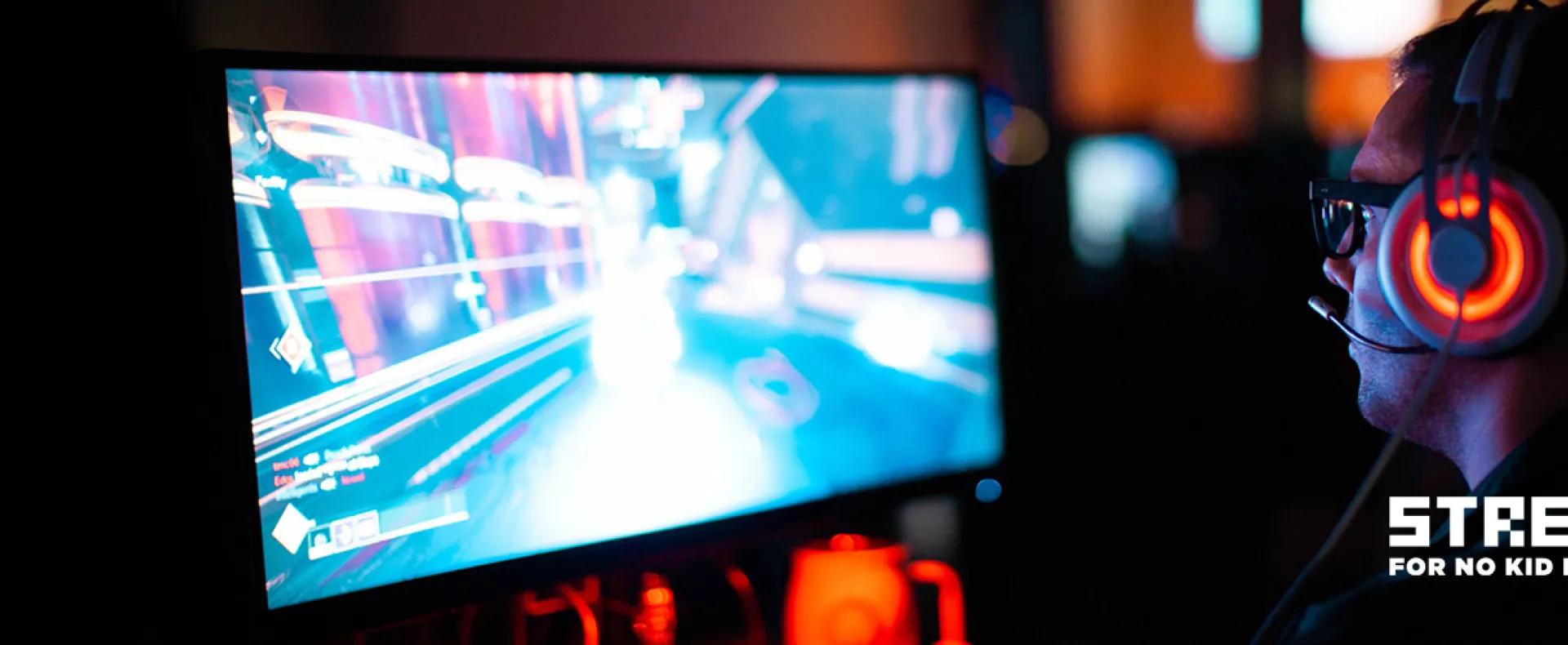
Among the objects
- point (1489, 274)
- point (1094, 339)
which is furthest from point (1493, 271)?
point (1094, 339)

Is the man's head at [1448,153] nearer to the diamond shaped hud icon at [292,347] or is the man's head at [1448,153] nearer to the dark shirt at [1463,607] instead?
the dark shirt at [1463,607]

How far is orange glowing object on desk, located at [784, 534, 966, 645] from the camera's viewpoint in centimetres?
120

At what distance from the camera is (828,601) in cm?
120

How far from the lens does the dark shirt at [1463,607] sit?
2.17 ft

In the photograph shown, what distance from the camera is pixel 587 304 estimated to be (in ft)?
3.48

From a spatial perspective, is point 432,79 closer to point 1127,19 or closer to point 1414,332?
point 1414,332

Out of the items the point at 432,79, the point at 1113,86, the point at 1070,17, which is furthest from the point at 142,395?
the point at 1113,86

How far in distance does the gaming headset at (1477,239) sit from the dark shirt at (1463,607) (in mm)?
88

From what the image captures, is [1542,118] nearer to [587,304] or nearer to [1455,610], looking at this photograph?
[1455,610]

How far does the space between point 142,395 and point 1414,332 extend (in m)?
1.01

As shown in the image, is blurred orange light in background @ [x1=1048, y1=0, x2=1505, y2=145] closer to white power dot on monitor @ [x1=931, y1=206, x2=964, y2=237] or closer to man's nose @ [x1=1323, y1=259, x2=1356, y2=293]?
white power dot on monitor @ [x1=931, y1=206, x2=964, y2=237]

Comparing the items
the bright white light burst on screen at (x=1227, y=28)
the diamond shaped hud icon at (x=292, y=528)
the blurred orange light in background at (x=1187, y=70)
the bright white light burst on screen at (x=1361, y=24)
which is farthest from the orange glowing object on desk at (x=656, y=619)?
the bright white light burst on screen at (x=1361, y=24)

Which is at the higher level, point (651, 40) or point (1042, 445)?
point (651, 40)

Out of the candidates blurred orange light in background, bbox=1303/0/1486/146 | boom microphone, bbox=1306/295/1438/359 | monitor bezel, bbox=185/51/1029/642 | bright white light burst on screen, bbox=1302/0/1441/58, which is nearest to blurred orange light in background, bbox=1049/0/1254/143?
blurred orange light in background, bbox=1303/0/1486/146
